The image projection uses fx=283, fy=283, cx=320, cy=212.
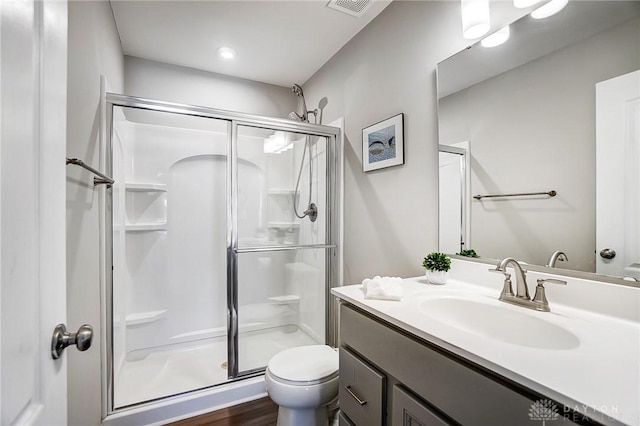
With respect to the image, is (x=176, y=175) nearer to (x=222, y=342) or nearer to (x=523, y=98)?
(x=222, y=342)

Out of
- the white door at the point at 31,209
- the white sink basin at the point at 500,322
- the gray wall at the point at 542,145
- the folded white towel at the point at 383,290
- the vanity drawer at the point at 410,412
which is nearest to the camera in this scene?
the white door at the point at 31,209

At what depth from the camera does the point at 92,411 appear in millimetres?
1401

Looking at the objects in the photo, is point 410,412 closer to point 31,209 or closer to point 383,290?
point 383,290

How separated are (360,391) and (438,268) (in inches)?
24.5

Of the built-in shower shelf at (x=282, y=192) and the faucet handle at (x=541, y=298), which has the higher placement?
the built-in shower shelf at (x=282, y=192)

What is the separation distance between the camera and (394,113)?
1.75 meters

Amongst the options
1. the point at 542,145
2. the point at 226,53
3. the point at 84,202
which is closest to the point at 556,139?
the point at 542,145

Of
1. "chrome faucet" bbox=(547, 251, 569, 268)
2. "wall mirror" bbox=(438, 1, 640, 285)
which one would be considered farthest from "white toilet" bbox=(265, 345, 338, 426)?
"chrome faucet" bbox=(547, 251, 569, 268)

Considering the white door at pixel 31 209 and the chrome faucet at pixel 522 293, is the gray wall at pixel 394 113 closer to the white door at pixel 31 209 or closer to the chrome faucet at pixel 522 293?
the chrome faucet at pixel 522 293

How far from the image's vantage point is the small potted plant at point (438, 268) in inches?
51.2

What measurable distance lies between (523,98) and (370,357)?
3.81 feet

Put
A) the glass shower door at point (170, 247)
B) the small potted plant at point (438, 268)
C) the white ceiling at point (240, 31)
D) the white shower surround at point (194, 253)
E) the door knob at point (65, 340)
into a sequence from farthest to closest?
the glass shower door at point (170, 247), the white shower surround at point (194, 253), the white ceiling at point (240, 31), the small potted plant at point (438, 268), the door knob at point (65, 340)

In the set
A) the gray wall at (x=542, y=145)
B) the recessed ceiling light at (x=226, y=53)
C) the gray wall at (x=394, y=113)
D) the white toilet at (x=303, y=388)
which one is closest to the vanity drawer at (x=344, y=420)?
the white toilet at (x=303, y=388)

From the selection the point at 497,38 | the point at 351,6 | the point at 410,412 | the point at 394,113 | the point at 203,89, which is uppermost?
the point at 351,6
